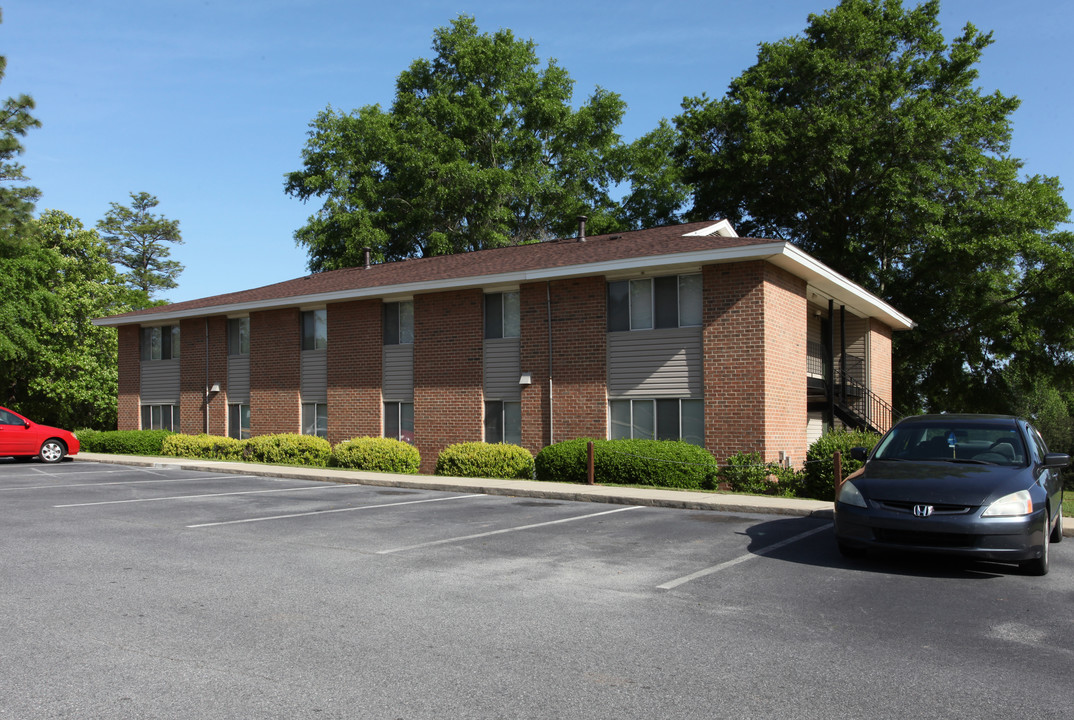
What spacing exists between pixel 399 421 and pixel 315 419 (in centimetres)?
350

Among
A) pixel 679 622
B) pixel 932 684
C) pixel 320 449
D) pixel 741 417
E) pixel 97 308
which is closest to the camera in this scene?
pixel 932 684

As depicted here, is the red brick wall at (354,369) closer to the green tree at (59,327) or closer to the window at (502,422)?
the window at (502,422)

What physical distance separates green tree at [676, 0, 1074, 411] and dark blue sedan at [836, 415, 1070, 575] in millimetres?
23538

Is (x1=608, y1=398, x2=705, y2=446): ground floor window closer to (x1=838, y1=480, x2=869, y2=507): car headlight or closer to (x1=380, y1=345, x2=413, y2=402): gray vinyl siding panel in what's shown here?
(x1=380, y1=345, x2=413, y2=402): gray vinyl siding panel

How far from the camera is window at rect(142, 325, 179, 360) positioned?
3017 centimetres

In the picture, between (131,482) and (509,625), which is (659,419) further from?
(509,625)

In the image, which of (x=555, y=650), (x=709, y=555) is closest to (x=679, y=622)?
(x=555, y=650)

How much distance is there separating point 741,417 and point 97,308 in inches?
1301

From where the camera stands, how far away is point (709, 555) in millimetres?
9258

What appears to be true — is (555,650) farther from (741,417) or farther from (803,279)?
(803,279)

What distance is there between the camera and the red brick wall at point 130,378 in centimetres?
3134

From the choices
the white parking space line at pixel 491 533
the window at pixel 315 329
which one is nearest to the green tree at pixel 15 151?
the window at pixel 315 329

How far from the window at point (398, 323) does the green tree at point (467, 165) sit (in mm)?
16522

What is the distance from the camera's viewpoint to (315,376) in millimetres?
25891
